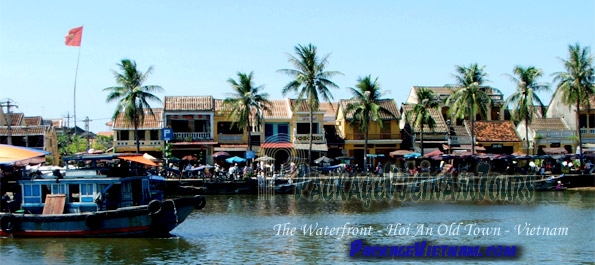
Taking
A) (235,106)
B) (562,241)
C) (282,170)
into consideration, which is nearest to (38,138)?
(235,106)

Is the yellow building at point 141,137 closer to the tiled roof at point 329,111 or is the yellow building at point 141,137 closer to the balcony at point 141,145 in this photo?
the balcony at point 141,145

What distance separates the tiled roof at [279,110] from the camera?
6812cm

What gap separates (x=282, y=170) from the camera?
59312 millimetres

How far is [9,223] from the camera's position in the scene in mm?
31156

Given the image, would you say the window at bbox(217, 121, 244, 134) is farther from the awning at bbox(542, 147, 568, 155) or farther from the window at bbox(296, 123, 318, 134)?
the awning at bbox(542, 147, 568, 155)

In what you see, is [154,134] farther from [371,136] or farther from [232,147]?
[371,136]

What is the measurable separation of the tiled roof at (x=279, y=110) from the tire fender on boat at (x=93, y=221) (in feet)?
121

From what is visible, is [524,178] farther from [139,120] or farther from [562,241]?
[139,120]

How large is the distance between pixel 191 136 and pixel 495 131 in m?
28.1

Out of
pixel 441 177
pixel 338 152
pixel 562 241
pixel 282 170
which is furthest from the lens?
pixel 338 152

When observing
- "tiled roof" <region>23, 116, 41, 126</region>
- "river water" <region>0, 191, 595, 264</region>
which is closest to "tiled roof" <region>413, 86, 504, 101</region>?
"river water" <region>0, 191, 595, 264</region>

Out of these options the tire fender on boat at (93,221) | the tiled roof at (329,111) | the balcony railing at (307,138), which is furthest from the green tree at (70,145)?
the tire fender on boat at (93,221)

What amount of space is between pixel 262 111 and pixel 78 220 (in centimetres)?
3584

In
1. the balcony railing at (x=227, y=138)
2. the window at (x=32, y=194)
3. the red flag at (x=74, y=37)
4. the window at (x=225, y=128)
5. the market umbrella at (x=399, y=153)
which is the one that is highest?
the red flag at (x=74, y=37)
